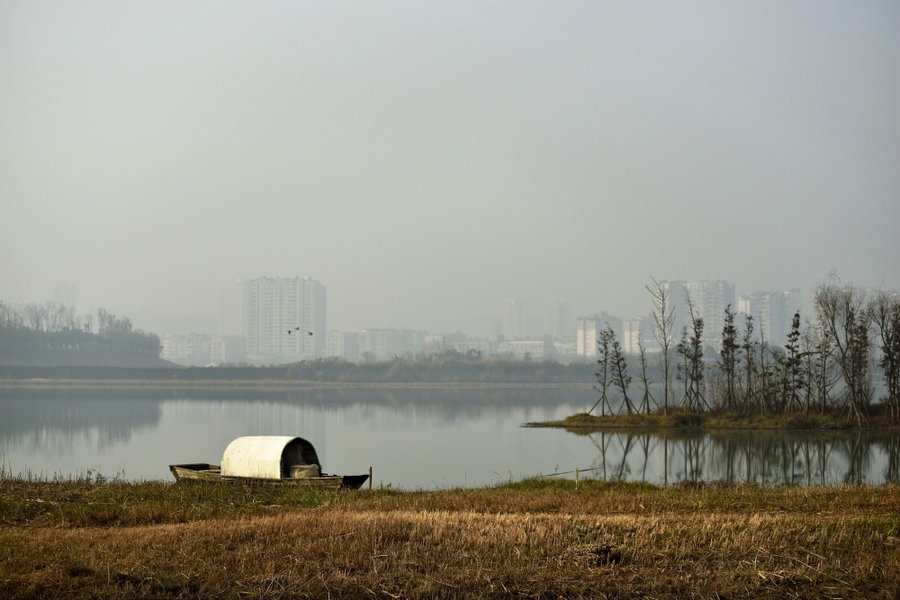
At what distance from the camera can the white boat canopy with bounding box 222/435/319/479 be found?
20.8 m

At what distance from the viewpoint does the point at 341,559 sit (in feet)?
31.8

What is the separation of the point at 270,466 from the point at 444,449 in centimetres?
1915

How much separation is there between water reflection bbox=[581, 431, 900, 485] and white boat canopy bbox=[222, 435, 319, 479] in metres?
9.73

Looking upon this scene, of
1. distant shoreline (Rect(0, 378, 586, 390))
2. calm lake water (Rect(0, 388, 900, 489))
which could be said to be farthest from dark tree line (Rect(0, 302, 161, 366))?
calm lake water (Rect(0, 388, 900, 489))

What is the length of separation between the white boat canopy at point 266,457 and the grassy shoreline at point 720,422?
3228cm

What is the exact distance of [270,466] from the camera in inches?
821

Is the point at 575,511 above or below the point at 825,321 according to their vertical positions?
below

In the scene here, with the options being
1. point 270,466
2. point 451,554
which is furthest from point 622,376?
point 451,554

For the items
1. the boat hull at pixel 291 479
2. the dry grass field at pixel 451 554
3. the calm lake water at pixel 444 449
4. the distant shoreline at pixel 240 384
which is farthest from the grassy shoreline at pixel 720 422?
the distant shoreline at pixel 240 384

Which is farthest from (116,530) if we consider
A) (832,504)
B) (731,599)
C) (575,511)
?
(832,504)

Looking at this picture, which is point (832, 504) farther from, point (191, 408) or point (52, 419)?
point (191, 408)

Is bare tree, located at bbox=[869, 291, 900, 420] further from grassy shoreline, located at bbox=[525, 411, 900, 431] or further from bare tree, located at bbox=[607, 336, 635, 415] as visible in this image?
bare tree, located at bbox=[607, 336, 635, 415]

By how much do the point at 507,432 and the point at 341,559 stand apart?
41.8 meters

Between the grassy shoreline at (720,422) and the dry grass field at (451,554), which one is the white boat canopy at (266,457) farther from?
the grassy shoreline at (720,422)
